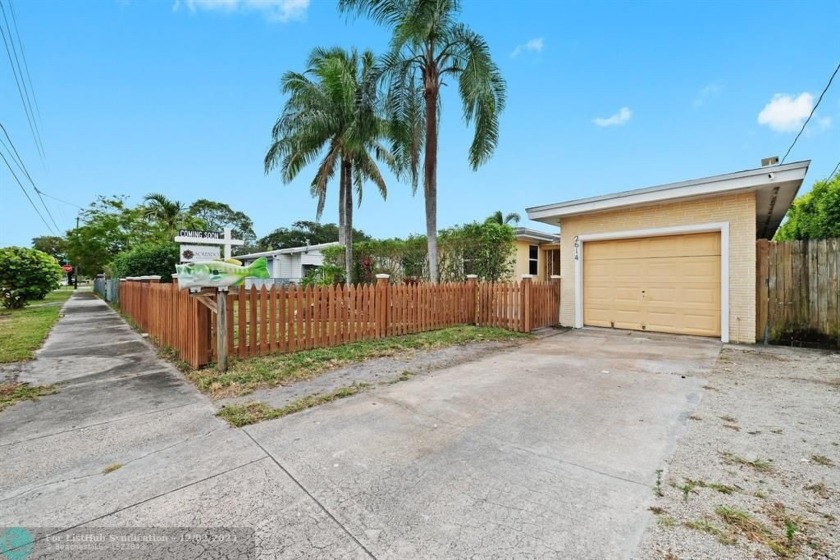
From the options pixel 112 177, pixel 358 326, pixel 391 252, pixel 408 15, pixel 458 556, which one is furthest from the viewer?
pixel 112 177

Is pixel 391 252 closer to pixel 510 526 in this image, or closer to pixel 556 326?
pixel 556 326

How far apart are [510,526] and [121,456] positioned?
9.68 feet

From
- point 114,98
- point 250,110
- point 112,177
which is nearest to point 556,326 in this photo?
point 250,110

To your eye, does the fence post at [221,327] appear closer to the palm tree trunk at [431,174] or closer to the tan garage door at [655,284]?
the palm tree trunk at [431,174]

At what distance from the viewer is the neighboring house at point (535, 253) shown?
1364 cm

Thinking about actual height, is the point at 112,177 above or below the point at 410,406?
above

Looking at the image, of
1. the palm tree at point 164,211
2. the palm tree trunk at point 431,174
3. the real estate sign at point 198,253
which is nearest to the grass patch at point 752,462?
the palm tree trunk at point 431,174

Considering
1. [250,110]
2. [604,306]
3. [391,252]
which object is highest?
[250,110]

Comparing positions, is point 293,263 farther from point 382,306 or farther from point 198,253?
point 382,306

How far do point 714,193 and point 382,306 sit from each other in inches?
289

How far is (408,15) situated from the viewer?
875 cm

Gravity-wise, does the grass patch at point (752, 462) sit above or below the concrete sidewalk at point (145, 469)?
above

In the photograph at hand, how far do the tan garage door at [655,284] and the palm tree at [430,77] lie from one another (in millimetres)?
4237

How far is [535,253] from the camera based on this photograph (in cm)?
Answer: 1516
